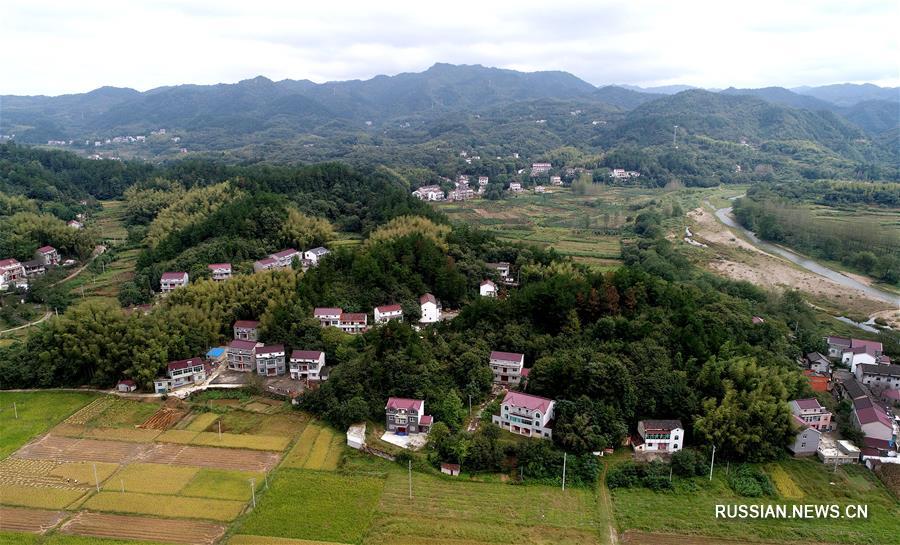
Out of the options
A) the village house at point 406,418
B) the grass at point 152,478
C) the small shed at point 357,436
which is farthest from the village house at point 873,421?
the grass at point 152,478

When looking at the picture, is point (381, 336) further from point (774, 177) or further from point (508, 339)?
point (774, 177)

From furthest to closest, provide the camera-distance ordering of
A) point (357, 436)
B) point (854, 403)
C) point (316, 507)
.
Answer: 1. point (854, 403)
2. point (357, 436)
3. point (316, 507)

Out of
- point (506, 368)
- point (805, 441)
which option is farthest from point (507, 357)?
point (805, 441)

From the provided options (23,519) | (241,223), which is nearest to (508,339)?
(23,519)

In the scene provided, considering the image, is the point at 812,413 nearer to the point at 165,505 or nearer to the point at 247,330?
the point at 165,505

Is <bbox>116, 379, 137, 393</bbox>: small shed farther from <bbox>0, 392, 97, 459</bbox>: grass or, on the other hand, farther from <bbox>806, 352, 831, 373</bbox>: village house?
<bbox>806, 352, 831, 373</bbox>: village house
